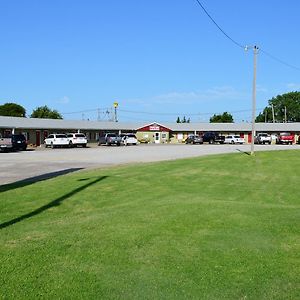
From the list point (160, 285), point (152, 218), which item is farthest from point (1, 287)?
point (152, 218)

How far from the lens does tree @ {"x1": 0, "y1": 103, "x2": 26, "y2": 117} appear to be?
13225 centimetres

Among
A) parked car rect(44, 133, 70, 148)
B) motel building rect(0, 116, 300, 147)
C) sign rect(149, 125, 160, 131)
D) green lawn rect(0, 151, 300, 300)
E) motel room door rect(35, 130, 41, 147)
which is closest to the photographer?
green lawn rect(0, 151, 300, 300)

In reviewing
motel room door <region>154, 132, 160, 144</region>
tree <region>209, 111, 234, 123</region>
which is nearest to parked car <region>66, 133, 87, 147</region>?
motel room door <region>154, 132, 160, 144</region>

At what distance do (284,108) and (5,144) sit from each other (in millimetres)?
133597

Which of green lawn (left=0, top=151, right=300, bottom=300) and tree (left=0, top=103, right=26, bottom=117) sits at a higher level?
tree (left=0, top=103, right=26, bottom=117)

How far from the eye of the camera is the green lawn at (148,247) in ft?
18.4

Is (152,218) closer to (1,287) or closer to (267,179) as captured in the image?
(1,287)

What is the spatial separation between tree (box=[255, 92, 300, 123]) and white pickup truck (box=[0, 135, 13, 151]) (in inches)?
4977

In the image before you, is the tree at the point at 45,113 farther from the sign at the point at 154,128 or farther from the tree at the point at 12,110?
the sign at the point at 154,128

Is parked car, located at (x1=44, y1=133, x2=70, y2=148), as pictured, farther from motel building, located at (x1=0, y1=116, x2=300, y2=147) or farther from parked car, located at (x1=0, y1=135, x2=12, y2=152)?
motel building, located at (x1=0, y1=116, x2=300, y2=147)

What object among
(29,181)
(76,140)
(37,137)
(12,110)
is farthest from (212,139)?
(12,110)

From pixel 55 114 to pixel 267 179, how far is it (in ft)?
407

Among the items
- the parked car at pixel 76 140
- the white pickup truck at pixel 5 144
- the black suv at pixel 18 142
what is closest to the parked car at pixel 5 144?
the white pickup truck at pixel 5 144

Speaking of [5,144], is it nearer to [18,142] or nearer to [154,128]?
[18,142]
